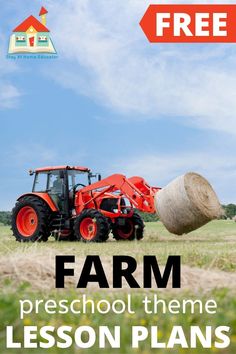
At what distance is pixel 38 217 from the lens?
56.6 ft

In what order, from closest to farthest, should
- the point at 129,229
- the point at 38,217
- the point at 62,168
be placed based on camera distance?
the point at 38,217 < the point at 62,168 < the point at 129,229

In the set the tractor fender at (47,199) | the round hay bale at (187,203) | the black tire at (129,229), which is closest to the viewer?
the round hay bale at (187,203)

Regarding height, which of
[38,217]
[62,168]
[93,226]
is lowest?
[93,226]

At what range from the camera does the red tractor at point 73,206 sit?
17.0 metres

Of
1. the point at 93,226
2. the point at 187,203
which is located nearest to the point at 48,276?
the point at 187,203

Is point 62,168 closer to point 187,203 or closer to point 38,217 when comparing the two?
point 38,217

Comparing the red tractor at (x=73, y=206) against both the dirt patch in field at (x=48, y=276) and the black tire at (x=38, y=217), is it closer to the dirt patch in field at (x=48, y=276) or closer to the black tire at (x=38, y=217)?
the black tire at (x=38, y=217)

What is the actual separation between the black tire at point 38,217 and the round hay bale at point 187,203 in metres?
3.47

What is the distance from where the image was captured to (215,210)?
50.2 feet

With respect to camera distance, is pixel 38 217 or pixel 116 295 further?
pixel 38 217

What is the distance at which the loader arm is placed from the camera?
53.8 feet

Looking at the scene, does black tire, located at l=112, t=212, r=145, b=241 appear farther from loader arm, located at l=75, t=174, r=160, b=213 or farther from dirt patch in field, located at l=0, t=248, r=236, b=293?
dirt patch in field, located at l=0, t=248, r=236, b=293

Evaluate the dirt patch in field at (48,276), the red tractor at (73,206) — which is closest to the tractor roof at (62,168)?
the red tractor at (73,206)

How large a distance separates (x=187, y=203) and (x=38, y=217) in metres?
4.56
